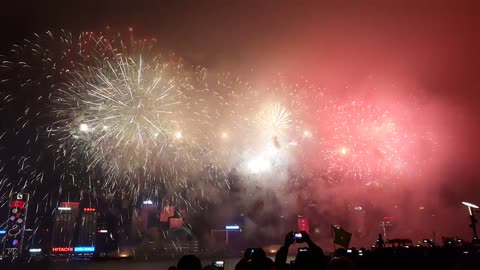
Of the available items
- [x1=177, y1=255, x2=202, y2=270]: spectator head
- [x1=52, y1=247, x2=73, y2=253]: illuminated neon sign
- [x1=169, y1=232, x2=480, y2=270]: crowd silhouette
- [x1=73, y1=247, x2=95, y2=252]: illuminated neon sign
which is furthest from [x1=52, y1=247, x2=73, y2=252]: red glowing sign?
[x1=177, y1=255, x2=202, y2=270]: spectator head

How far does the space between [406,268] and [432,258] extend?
406 centimetres

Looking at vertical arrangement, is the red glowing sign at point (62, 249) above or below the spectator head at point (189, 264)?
below

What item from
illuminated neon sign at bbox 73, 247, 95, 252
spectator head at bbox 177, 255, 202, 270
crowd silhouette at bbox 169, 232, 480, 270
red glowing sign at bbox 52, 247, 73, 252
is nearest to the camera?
spectator head at bbox 177, 255, 202, 270

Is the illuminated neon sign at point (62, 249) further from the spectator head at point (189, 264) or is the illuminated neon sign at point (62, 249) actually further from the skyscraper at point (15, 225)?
the spectator head at point (189, 264)

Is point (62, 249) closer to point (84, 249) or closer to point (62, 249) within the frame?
point (62, 249)

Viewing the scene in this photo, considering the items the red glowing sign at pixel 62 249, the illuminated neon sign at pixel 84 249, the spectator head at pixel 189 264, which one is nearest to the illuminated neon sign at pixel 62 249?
the red glowing sign at pixel 62 249

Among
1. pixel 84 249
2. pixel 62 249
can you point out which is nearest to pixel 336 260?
pixel 84 249

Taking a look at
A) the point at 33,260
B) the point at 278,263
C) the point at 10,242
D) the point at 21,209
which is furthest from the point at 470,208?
the point at 33,260

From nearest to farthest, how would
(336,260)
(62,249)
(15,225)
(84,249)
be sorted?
(336,260)
(15,225)
(62,249)
(84,249)

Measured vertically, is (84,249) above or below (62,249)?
below

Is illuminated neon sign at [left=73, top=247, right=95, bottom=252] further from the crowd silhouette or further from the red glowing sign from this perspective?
the crowd silhouette

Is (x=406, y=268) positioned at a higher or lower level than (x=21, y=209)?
lower

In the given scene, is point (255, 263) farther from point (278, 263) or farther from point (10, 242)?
point (10, 242)

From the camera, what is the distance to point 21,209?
501ft
